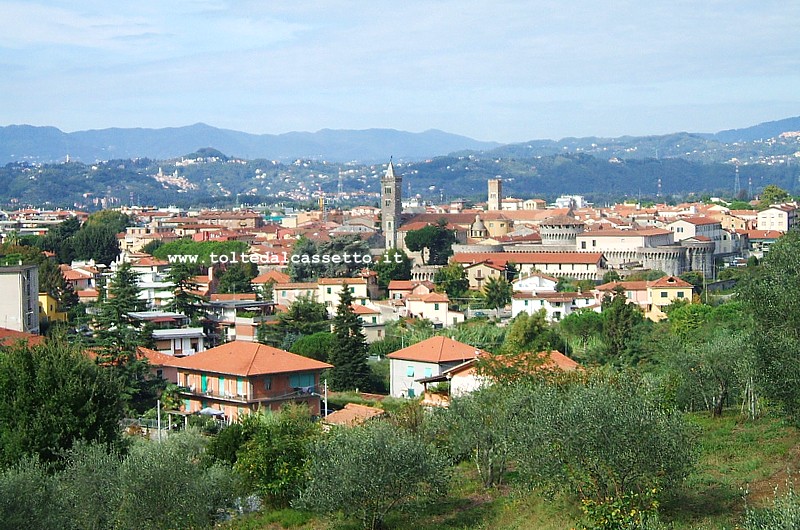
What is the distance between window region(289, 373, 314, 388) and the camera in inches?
1060

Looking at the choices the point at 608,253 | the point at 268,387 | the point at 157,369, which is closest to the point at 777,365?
the point at 268,387

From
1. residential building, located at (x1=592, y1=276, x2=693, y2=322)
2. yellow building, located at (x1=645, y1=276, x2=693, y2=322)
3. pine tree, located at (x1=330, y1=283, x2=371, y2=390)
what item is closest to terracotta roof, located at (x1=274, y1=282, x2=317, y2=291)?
residential building, located at (x1=592, y1=276, x2=693, y2=322)

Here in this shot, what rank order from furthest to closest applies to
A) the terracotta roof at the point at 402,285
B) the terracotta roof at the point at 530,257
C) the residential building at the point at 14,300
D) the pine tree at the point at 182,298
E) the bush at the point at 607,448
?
the terracotta roof at the point at 530,257
the terracotta roof at the point at 402,285
the pine tree at the point at 182,298
the residential building at the point at 14,300
the bush at the point at 607,448

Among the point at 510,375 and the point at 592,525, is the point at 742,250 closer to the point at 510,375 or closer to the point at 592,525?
the point at 510,375

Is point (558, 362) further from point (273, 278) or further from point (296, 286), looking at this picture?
point (273, 278)

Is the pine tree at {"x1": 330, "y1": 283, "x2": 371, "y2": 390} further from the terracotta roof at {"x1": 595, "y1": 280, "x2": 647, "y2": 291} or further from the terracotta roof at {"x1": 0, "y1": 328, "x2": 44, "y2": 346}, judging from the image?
the terracotta roof at {"x1": 595, "y1": 280, "x2": 647, "y2": 291}

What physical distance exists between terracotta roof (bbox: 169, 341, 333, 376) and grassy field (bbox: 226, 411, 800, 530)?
377 inches

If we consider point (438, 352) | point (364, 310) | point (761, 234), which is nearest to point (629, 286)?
point (364, 310)

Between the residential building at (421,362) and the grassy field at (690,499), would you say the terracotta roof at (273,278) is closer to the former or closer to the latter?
the residential building at (421,362)

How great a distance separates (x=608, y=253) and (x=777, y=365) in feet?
150

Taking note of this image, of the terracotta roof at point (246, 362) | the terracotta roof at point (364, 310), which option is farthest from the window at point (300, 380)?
the terracotta roof at point (364, 310)

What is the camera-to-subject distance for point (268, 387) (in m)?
26.3

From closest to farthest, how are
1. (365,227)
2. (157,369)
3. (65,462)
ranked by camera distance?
(65,462), (157,369), (365,227)

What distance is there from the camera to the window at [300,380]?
26922 millimetres
